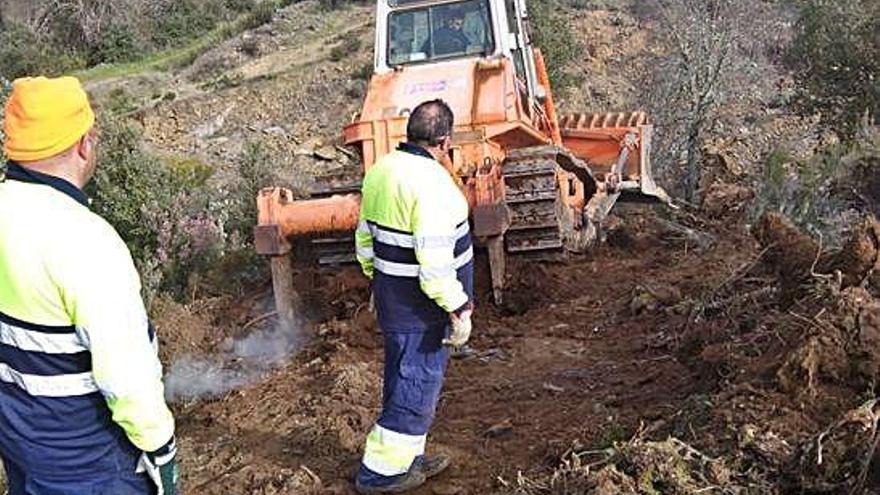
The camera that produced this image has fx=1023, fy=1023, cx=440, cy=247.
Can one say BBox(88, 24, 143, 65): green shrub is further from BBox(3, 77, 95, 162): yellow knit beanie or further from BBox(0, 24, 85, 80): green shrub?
BBox(3, 77, 95, 162): yellow knit beanie

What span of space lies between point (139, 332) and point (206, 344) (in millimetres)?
4924

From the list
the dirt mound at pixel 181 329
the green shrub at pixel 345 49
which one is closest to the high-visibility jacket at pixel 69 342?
the dirt mound at pixel 181 329

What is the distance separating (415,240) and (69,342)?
6.64 feet

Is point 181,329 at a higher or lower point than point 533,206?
lower

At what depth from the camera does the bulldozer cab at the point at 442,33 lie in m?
8.73

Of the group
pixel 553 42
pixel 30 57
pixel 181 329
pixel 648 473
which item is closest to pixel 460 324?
pixel 648 473

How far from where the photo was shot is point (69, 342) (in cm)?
288

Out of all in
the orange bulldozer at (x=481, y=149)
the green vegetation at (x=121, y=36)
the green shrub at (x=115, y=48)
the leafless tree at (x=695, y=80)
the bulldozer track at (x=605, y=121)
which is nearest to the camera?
the orange bulldozer at (x=481, y=149)

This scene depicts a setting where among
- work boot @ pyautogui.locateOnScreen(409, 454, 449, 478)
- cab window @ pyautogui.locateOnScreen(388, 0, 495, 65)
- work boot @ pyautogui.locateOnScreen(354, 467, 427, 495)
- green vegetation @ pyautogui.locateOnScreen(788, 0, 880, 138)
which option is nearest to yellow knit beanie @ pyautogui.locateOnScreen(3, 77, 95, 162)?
work boot @ pyautogui.locateOnScreen(354, 467, 427, 495)

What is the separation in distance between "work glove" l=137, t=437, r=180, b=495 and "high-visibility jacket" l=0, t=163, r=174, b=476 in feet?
0.12

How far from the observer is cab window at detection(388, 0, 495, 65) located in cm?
880

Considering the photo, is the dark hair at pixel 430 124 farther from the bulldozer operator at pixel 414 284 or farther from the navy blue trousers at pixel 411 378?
the navy blue trousers at pixel 411 378

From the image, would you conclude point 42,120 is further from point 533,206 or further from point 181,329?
point 181,329

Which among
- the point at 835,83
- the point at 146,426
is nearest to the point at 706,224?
the point at 835,83
